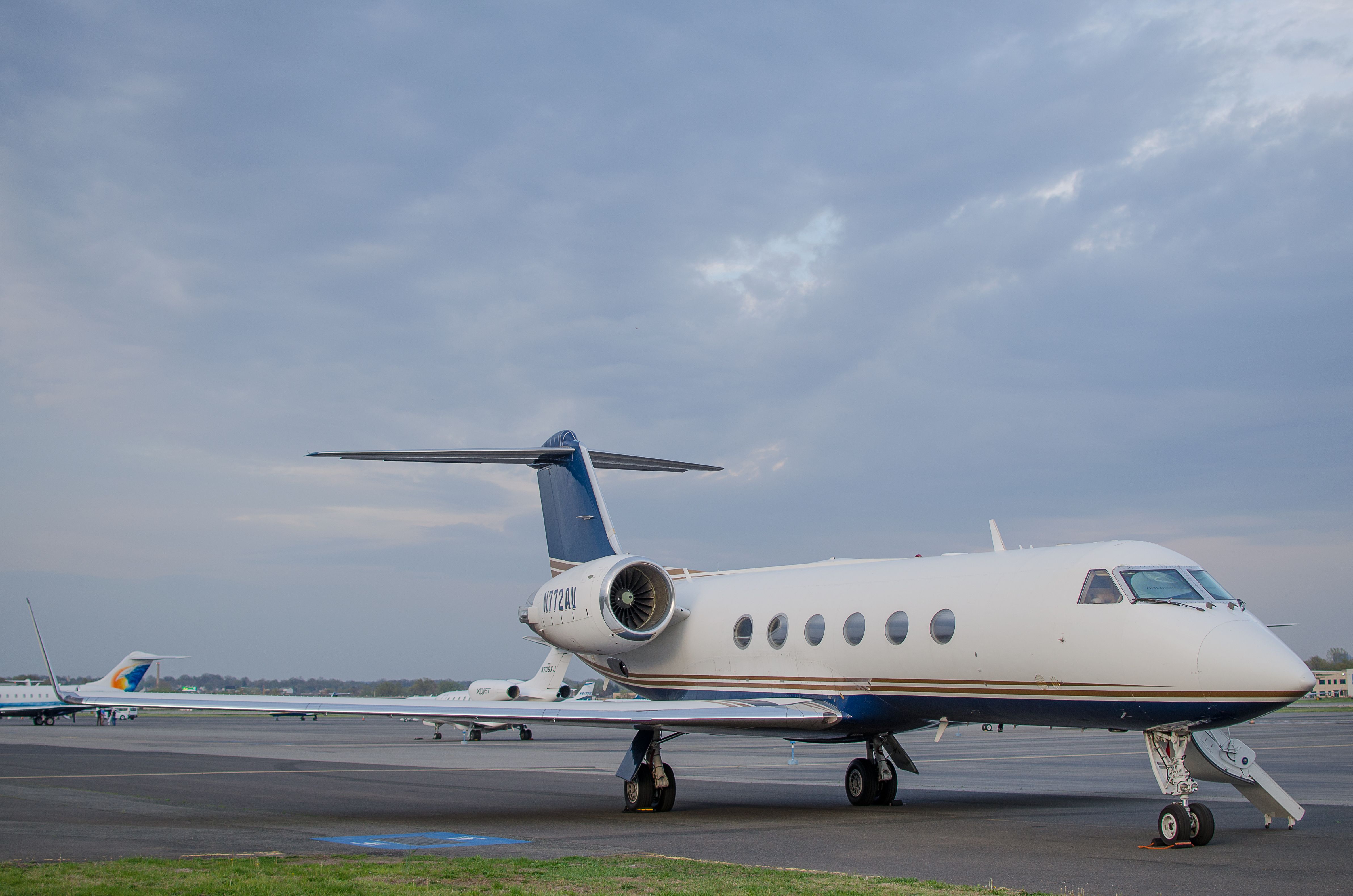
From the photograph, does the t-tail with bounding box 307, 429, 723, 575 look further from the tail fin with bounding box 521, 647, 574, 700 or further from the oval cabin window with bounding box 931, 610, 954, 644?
→ the tail fin with bounding box 521, 647, 574, 700

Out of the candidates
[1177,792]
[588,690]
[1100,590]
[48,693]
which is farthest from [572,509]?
[48,693]

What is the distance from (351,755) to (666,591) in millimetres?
19260

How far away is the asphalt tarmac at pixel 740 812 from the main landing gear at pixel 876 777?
0.82 ft

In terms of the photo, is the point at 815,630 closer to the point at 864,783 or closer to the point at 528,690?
the point at 864,783

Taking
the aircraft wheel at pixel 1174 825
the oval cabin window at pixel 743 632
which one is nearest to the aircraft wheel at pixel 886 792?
the oval cabin window at pixel 743 632

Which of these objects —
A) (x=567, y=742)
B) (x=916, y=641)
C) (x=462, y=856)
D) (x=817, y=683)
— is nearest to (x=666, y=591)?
(x=817, y=683)

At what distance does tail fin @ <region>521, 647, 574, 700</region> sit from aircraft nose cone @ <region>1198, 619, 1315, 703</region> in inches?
1284

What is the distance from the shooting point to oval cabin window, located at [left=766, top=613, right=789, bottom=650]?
16.6 m

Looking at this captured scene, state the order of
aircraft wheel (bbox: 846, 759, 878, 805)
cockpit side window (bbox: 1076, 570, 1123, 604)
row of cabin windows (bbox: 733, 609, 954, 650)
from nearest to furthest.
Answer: cockpit side window (bbox: 1076, 570, 1123, 604) < row of cabin windows (bbox: 733, 609, 954, 650) < aircraft wheel (bbox: 846, 759, 878, 805)

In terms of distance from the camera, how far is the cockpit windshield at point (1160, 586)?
39.0 ft

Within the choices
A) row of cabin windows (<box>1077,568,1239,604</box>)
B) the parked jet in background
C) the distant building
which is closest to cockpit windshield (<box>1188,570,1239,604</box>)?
row of cabin windows (<box>1077,568,1239,604</box>)

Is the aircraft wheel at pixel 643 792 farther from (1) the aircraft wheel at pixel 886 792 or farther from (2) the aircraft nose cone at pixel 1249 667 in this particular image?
(2) the aircraft nose cone at pixel 1249 667

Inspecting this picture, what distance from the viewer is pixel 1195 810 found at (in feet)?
36.7

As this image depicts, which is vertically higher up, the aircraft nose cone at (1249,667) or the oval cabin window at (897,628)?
the oval cabin window at (897,628)
